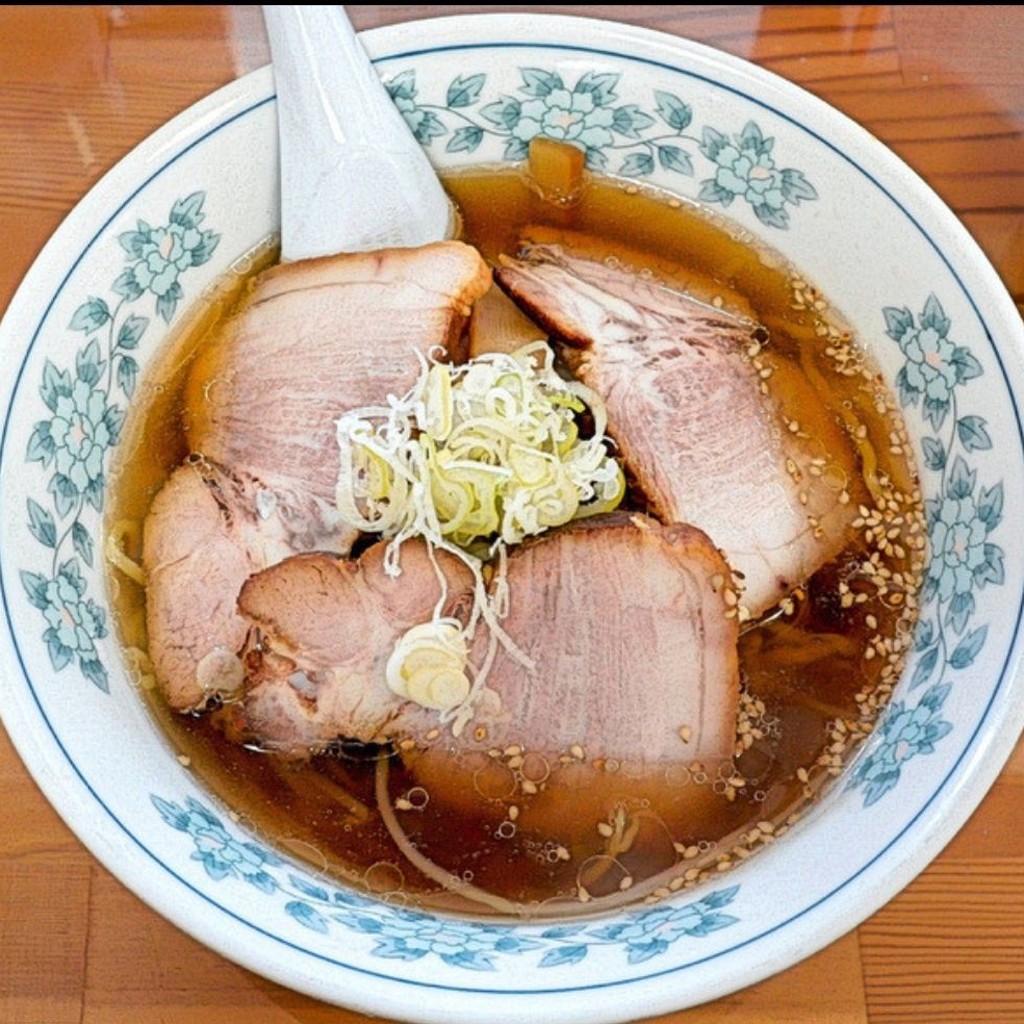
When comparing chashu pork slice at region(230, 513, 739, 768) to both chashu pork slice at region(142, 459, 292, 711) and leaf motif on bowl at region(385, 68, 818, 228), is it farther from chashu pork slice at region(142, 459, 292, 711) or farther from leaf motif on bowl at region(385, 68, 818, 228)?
leaf motif on bowl at region(385, 68, 818, 228)

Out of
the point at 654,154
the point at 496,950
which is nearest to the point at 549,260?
the point at 654,154

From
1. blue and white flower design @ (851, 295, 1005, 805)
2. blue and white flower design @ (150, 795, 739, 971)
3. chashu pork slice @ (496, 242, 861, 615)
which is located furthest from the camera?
chashu pork slice @ (496, 242, 861, 615)

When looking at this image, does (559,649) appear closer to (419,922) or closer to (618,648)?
(618,648)

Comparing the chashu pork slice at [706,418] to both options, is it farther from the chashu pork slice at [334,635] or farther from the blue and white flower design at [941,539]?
the chashu pork slice at [334,635]

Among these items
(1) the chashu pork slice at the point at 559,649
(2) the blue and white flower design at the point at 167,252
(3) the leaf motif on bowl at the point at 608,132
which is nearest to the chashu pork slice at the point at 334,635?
(1) the chashu pork slice at the point at 559,649

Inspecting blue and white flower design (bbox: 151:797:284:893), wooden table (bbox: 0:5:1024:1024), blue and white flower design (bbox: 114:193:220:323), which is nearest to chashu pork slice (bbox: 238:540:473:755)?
blue and white flower design (bbox: 151:797:284:893)

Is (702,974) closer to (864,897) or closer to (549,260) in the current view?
(864,897)

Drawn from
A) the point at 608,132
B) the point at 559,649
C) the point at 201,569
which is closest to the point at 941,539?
the point at 559,649
